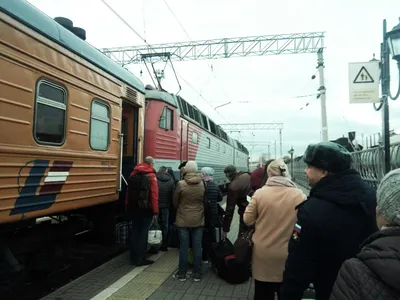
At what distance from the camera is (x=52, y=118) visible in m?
4.20

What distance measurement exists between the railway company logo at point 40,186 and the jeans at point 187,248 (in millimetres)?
1834

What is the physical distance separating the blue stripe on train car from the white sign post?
16.2ft

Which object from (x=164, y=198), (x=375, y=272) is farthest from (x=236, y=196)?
(x=375, y=272)

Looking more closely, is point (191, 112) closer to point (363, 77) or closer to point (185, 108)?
point (185, 108)

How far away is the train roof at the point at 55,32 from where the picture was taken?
364 cm

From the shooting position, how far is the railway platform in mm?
4246

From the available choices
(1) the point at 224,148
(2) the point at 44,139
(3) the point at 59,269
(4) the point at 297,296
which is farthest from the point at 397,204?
(1) the point at 224,148

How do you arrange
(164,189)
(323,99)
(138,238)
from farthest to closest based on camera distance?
1. (323,99)
2. (164,189)
3. (138,238)

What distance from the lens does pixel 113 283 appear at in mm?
4680

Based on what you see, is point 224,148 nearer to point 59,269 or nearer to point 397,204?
point 59,269

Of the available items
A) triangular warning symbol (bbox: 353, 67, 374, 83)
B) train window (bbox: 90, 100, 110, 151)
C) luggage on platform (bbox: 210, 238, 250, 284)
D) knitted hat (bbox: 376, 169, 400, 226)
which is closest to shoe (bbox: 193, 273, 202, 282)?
luggage on platform (bbox: 210, 238, 250, 284)

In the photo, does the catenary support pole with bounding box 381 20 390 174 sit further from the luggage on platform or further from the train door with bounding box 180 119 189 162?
the train door with bounding box 180 119 189 162

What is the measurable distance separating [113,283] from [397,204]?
4.24 meters

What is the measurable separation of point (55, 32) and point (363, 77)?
4.88 metres
